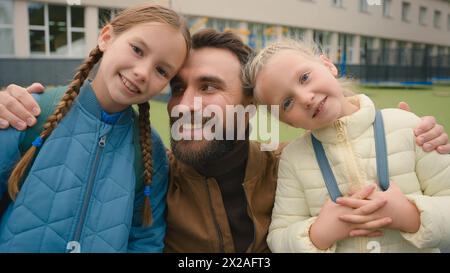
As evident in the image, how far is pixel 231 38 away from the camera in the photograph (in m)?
1.57

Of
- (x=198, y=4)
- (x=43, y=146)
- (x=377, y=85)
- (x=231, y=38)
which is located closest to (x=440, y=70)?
(x=377, y=85)

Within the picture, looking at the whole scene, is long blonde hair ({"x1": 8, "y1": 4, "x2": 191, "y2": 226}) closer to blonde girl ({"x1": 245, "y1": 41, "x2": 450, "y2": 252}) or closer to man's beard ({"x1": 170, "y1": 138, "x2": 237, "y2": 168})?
man's beard ({"x1": 170, "y1": 138, "x2": 237, "y2": 168})

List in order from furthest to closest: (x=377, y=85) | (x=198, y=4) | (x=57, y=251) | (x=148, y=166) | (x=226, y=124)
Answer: (x=377, y=85) → (x=198, y=4) → (x=226, y=124) → (x=148, y=166) → (x=57, y=251)

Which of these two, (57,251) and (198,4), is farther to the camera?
(198,4)

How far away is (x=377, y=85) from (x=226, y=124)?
377 inches

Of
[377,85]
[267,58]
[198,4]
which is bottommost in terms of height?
[377,85]

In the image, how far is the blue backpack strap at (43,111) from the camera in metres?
1.22

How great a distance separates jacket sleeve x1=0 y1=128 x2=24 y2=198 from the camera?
3.86ft

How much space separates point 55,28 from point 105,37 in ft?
30.7

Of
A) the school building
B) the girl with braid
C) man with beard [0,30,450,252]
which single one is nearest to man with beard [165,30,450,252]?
man with beard [0,30,450,252]

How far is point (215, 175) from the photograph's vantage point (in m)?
1.49

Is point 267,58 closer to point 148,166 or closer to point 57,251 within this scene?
point 148,166

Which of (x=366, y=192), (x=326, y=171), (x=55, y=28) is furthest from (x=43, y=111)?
(x=55, y=28)
